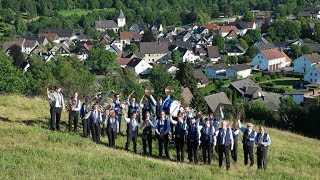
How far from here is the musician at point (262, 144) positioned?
1513 centimetres

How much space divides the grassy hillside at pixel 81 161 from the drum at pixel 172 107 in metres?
1.35

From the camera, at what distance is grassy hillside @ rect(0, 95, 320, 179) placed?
12.5 m

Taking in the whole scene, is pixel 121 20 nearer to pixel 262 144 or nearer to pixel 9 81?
pixel 9 81

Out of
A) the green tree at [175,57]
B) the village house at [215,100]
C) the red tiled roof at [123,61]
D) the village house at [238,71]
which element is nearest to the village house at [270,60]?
the village house at [238,71]

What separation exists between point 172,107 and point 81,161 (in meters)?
4.66

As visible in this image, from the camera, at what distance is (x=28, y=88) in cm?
4022

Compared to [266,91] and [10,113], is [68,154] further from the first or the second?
[266,91]

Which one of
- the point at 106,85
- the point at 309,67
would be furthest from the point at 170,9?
the point at 106,85

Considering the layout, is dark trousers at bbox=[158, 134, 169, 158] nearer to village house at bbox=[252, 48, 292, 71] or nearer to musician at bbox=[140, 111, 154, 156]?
musician at bbox=[140, 111, 154, 156]

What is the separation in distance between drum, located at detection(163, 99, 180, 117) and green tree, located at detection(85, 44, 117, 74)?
56.9m

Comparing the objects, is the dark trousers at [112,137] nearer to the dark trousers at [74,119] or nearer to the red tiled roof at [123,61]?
the dark trousers at [74,119]

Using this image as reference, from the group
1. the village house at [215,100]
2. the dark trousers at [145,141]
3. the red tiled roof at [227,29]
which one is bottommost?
the village house at [215,100]

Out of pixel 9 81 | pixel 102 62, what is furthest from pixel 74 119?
pixel 102 62

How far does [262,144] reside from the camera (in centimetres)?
1522
